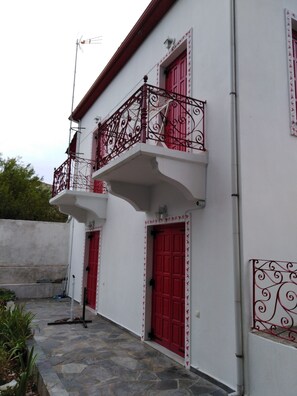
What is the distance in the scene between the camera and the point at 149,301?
646cm

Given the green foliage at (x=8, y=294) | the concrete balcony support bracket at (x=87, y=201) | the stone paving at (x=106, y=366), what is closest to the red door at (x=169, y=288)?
the stone paving at (x=106, y=366)

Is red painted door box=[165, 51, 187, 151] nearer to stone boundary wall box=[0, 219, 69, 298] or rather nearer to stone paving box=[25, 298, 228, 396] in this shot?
stone paving box=[25, 298, 228, 396]

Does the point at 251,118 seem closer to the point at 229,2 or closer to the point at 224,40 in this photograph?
the point at 224,40

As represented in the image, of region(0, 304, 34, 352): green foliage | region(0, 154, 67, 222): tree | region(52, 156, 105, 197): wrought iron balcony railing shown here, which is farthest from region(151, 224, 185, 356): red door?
region(0, 154, 67, 222): tree

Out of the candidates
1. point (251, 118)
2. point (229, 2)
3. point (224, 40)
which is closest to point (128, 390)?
point (251, 118)

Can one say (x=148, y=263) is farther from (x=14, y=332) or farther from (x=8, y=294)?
(x=8, y=294)

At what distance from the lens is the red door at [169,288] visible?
5574 mm

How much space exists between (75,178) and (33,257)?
A: 13.6 ft

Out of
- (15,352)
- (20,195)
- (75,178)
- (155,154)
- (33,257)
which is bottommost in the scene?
(15,352)

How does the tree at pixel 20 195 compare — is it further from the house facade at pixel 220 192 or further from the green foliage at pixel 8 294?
the house facade at pixel 220 192

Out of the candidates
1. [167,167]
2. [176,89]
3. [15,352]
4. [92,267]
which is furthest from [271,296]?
[92,267]

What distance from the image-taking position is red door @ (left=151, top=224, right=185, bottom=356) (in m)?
5.57

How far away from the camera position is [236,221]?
428 centimetres

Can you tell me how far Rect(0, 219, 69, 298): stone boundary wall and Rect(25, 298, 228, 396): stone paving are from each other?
4515 millimetres
